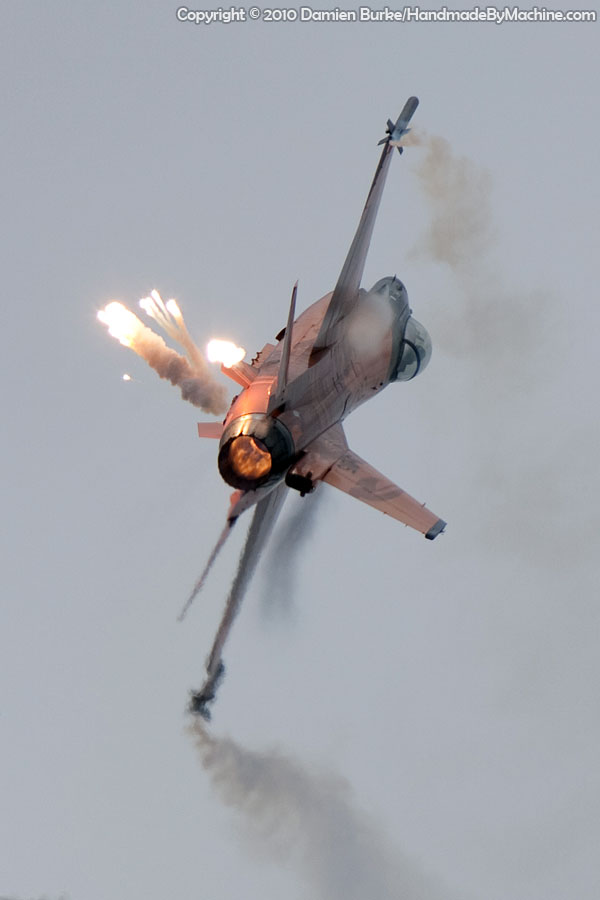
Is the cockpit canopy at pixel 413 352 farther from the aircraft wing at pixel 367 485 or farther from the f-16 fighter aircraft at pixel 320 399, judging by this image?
the aircraft wing at pixel 367 485

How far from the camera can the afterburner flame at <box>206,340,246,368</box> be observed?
57.8 m

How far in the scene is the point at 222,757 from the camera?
6275 centimetres

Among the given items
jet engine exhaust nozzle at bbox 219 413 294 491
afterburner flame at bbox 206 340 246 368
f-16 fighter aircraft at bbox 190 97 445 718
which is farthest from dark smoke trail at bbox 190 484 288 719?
jet engine exhaust nozzle at bbox 219 413 294 491

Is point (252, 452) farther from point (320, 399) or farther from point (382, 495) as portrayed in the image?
point (382, 495)

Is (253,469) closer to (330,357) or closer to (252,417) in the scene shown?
(252,417)

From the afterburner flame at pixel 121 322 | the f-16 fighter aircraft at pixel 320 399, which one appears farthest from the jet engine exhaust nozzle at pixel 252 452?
the afterburner flame at pixel 121 322

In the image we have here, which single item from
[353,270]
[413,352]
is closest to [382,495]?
[353,270]

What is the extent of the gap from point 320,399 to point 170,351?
8.80m

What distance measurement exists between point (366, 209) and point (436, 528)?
44.1 feet

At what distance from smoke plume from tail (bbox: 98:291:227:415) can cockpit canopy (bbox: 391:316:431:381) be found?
26.5ft

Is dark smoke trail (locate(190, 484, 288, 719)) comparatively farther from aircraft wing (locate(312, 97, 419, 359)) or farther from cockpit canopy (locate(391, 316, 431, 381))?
cockpit canopy (locate(391, 316, 431, 381))

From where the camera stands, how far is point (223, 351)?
58344 millimetres

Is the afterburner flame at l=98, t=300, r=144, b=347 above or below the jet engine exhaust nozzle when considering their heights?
above

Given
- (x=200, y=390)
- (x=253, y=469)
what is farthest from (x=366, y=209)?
(x=253, y=469)
